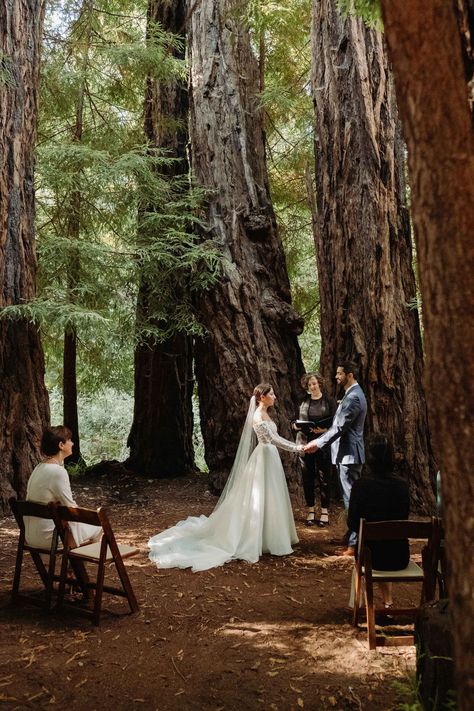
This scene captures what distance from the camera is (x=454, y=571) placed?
7.73 ft

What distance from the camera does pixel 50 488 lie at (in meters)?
5.04

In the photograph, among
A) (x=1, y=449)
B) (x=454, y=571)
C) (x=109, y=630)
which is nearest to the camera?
(x=454, y=571)

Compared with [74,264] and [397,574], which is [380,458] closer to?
[397,574]

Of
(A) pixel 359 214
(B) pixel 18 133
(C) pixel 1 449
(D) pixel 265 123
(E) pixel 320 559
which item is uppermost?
(D) pixel 265 123

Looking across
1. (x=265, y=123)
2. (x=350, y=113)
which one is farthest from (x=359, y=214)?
(x=265, y=123)

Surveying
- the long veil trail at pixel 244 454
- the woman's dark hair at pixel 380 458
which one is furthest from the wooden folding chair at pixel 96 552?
the long veil trail at pixel 244 454

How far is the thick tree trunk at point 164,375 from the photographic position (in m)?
11.5

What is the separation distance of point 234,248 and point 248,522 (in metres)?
4.78

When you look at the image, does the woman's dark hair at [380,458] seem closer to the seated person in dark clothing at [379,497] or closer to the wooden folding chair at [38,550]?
the seated person in dark clothing at [379,497]

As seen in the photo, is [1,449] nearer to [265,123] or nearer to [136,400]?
[136,400]

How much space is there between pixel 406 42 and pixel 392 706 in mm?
3334

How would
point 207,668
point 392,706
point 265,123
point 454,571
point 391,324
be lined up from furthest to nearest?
point 265,123, point 391,324, point 207,668, point 392,706, point 454,571

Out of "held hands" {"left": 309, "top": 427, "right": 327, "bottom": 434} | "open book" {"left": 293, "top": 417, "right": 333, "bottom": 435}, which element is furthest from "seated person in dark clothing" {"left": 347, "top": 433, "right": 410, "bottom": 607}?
"open book" {"left": 293, "top": 417, "right": 333, "bottom": 435}

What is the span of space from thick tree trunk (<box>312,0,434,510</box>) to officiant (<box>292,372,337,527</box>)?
0.92 metres
